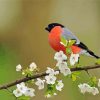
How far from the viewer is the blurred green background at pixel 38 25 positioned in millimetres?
5469

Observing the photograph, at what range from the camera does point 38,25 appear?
5.85 metres

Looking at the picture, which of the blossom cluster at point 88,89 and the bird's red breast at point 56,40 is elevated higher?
the bird's red breast at point 56,40

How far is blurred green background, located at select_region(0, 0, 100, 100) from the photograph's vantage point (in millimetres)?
5469

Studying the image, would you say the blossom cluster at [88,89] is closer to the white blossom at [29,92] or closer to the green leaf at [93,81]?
→ the green leaf at [93,81]

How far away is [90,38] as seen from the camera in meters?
5.79

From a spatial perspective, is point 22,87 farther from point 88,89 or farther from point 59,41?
point 59,41

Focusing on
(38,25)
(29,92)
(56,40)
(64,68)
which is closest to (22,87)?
(29,92)

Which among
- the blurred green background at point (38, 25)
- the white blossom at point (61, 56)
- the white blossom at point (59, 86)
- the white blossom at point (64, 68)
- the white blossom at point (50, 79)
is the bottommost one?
the blurred green background at point (38, 25)

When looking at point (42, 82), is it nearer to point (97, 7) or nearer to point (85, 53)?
point (85, 53)

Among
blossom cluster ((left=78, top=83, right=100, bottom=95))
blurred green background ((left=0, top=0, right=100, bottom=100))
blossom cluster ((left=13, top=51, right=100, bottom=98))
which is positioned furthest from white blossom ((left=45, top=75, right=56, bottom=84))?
blurred green background ((left=0, top=0, right=100, bottom=100))

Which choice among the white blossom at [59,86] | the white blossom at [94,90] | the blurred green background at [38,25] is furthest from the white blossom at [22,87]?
the blurred green background at [38,25]

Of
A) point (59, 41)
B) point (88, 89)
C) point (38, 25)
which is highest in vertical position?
point (59, 41)

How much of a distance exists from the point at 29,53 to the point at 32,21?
0.53m

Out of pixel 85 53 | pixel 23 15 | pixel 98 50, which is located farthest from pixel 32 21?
pixel 85 53
